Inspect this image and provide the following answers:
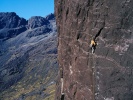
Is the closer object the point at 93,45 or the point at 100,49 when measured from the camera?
the point at 100,49

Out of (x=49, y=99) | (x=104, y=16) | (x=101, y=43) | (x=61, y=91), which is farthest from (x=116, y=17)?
(x=49, y=99)

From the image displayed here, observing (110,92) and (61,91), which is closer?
(110,92)

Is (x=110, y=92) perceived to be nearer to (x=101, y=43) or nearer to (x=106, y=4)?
(x=101, y=43)

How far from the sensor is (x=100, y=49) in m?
23.3

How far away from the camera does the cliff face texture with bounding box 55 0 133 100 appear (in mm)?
21312

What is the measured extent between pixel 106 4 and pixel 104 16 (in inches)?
48.7

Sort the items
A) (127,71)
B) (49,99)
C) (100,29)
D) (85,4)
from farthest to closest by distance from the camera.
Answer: (49,99), (85,4), (100,29), (127,71)

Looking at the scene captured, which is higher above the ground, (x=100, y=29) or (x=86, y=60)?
(x=100, y=29)

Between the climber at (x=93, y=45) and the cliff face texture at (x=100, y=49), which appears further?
the climber at (x=93, y=45)

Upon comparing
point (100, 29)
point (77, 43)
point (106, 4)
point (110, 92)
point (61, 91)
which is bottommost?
point (61, 91)

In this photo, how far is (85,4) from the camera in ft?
80.6

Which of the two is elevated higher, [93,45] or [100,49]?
[93,45]

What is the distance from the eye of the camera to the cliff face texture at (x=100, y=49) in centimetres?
2131

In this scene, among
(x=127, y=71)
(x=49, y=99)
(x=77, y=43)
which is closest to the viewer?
(x=127, y=71)
